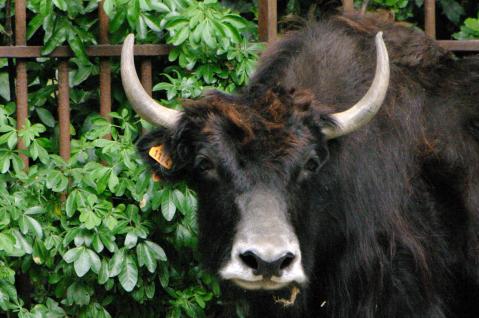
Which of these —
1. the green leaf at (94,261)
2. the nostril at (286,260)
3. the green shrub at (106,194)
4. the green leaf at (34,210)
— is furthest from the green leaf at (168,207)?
the nostril at (286,260)

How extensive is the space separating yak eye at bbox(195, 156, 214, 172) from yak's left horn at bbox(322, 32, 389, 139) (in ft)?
2.07

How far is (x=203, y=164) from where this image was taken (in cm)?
627

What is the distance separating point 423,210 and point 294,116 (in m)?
1.08

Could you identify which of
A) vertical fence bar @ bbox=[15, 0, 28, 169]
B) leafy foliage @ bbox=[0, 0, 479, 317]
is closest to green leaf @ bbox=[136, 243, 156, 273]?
leafy foliage @ bbox=[0, 0, 479, 317]

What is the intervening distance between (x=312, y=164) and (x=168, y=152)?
2.56 feet

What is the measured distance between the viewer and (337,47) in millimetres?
7000

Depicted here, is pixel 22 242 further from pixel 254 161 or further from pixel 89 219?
pixel 254 161

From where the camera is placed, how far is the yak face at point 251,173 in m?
5.76

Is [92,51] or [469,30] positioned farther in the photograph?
[469,30]

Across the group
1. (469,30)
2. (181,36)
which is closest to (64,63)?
(181,36)

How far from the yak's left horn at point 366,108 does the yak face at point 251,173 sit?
9cm

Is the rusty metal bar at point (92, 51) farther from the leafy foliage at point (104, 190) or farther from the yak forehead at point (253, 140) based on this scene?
the yak forehead at point (253, 140)

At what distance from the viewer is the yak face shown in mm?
5762

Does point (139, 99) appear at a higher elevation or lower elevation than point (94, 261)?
higher
